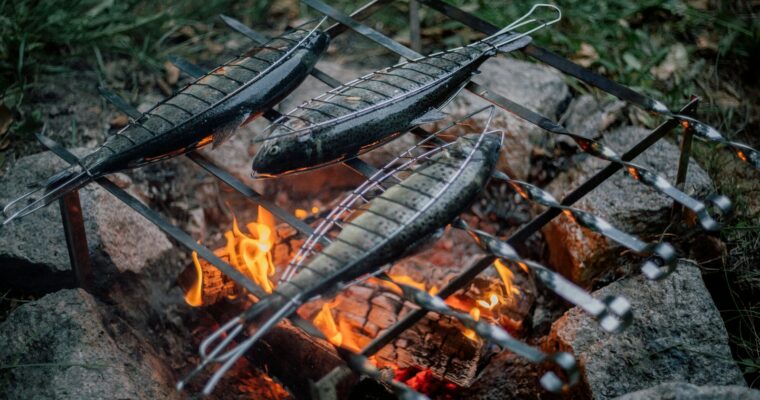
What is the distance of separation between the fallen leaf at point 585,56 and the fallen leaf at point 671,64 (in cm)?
36

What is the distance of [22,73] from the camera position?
3.74m

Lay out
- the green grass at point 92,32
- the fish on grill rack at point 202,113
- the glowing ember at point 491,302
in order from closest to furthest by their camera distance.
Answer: the fish on grill rack at point 202,113 → the glowing ember at point 491,302 → the green grass at point 92,32

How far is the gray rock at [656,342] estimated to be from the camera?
241 cm

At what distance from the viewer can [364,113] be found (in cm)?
251

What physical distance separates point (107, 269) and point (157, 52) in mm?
1767

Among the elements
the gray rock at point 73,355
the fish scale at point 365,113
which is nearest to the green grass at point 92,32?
the gray rock at point 73,355

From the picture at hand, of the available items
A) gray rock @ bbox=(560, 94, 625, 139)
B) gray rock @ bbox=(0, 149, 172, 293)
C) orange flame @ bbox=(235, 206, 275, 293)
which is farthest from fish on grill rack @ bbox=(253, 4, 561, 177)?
gray rock @ bbox=(560, 94, 625, 139)

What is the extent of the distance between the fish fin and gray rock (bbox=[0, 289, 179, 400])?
1.37 meters

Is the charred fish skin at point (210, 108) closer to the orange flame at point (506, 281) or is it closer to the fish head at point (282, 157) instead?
the fish head at point (282, 157)

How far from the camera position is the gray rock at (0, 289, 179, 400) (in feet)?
7.77

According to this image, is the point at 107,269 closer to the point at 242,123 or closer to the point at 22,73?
the point at 242,123

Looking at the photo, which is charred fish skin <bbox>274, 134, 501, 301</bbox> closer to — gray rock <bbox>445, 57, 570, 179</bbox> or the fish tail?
the fish tail

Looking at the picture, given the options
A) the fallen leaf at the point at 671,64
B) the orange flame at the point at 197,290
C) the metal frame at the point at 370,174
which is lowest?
the orange flame at the point at 197,290

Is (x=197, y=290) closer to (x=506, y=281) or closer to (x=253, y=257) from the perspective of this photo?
(x=253, y=257)
